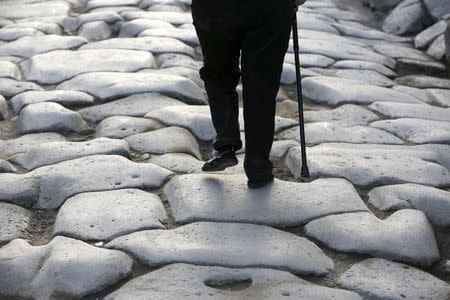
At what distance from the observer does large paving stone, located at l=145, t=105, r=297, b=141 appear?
177 inches

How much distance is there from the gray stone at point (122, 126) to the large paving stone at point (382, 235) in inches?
58.5

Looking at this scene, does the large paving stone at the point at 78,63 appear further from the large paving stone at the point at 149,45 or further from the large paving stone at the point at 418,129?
the large paving stone at the point at 418,129

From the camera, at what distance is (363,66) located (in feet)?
20.3

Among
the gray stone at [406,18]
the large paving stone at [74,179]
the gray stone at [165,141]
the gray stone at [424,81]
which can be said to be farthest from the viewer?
the gray stone at [406,18]

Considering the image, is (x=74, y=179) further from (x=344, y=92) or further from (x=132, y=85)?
(x=344, y=92)

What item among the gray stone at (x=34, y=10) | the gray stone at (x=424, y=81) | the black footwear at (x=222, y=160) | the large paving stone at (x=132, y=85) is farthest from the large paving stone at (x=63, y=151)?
the gray stone at (x=34, y=10)

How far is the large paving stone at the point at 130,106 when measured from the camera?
4.71 metres

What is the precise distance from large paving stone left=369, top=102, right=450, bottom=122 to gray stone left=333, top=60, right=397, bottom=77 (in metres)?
0.97

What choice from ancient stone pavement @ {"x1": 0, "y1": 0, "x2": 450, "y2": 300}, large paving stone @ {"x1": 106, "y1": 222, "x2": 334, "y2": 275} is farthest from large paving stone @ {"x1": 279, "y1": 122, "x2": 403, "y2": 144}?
large paving stone @ {"x1": 106, "y1": 222, "x2": 334, "y2": 275}

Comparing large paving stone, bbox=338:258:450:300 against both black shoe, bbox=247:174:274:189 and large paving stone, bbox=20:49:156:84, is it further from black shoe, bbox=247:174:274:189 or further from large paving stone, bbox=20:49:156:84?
large paving stone, bbox=20:49:156:84

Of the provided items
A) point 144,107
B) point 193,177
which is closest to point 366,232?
point 193,177

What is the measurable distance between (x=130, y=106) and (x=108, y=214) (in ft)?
5.28

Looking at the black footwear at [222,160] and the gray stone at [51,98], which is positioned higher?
the black footwear at [222,160]

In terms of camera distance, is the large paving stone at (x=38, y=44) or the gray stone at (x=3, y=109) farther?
the large paving stone at (x=38, y=44)
